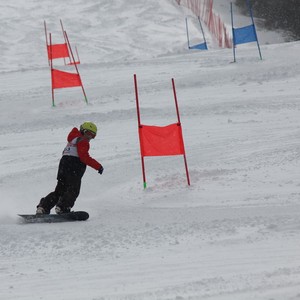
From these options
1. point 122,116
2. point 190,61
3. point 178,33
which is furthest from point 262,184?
point 178,33

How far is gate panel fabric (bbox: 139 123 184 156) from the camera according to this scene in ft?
32.7

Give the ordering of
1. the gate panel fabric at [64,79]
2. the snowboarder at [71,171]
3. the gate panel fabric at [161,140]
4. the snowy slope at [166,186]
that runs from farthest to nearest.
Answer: the gate panel fabric at [64,79] < the gate panel fabric at [161,140] < the snowboarder at [71,171] < the snowy slope at [166,186]

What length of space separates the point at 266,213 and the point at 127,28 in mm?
26589

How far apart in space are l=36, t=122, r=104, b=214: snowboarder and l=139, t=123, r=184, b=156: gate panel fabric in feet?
5.47

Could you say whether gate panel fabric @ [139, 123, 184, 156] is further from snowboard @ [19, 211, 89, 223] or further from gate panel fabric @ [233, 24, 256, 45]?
gate panel fabric @ [233, 24, 256, 45]

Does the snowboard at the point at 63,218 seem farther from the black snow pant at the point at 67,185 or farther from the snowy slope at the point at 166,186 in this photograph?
the black snow pant at the point at 67,185

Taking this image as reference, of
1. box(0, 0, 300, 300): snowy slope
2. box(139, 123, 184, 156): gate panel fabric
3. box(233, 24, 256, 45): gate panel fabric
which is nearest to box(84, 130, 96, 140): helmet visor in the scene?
box(0, 0, 300, 300): snowy slope

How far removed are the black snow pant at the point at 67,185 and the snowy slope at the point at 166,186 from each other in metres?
0.40

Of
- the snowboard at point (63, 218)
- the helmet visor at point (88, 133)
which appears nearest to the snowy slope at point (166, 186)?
the snowboard at point (63, 218)

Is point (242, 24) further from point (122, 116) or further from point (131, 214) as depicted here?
point (131, 214)

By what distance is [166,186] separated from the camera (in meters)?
9.96

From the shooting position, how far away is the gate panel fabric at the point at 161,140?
9.98 meters

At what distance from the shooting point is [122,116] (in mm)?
14734

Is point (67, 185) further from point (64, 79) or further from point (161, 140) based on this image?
point (64, 79)
